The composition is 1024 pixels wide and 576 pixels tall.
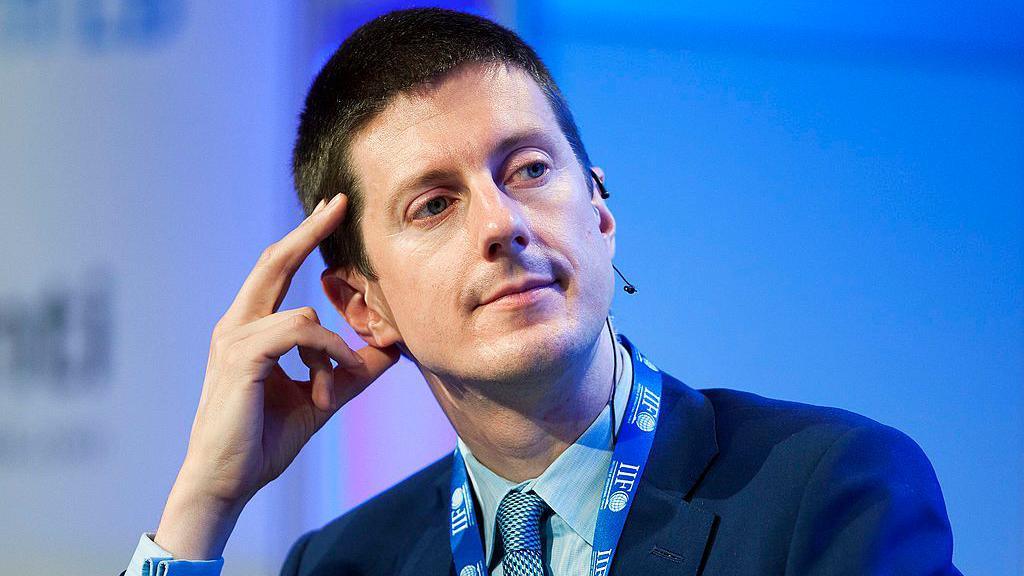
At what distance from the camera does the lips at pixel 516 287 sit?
82.5 inches

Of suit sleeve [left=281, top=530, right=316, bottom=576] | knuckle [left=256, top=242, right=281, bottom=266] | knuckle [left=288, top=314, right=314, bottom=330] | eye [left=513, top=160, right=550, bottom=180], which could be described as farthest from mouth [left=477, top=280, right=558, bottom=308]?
suit sleeve [left=281, top=530, right=316, bottom=576]

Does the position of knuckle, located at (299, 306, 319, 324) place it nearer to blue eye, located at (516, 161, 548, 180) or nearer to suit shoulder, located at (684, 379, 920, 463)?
blue eye, located at (516, 161, 548, 180)

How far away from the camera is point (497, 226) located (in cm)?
208

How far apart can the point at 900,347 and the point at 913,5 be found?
1.15 metres

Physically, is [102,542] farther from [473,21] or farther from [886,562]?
[886,562]

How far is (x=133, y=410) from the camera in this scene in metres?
3.49

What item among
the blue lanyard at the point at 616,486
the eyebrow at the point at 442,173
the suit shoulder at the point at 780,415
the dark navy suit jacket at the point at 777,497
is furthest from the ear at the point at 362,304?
the suit shoulder at the point at 780,415

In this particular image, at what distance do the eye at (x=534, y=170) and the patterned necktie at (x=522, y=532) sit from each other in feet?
2.32

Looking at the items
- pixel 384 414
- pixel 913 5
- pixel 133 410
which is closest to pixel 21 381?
pixel 133 410

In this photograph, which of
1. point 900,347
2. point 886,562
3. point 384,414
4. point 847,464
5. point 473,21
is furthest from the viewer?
point 384,414

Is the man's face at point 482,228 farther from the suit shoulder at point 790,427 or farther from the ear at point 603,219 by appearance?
the suit shoulder at point 790,427

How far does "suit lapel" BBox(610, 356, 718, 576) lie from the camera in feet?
6.89

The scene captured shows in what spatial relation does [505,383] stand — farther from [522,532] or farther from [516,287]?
[522,532]

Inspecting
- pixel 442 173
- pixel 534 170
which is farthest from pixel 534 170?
pixel 442 173
